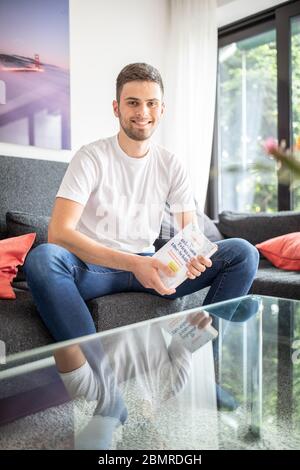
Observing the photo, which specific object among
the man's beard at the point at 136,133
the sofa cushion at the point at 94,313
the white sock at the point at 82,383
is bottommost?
the sofa cushion at the point at 94,313

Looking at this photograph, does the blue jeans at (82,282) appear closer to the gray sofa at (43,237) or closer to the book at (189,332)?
the gray sofa at (43,237)

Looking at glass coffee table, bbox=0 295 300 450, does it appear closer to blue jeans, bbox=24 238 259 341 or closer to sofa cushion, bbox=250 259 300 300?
blue jeans, bbox=24 238 259 341

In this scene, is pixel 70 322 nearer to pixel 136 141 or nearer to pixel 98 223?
pixel 98 223

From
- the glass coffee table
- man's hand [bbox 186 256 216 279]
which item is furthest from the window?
the glass coffee table

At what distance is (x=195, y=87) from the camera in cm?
305

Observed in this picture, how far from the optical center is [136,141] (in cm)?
163

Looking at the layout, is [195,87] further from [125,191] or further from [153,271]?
[153,271]

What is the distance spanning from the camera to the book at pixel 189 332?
37.9 inches

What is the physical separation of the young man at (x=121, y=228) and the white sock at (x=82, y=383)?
479mm

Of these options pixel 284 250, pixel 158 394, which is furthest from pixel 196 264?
pixel 284 250

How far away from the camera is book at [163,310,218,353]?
3.16ft

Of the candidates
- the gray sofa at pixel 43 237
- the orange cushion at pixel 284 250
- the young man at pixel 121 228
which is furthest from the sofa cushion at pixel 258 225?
the young man at pixel 121 228
